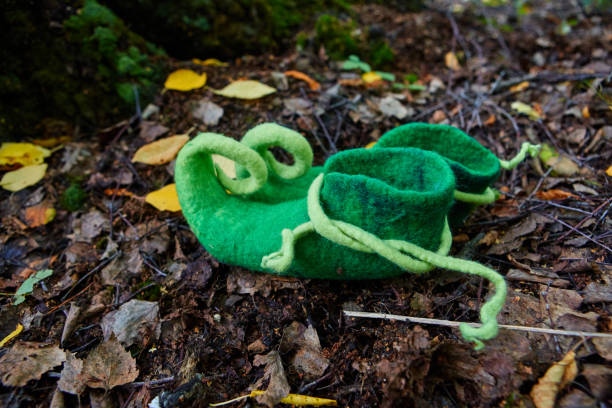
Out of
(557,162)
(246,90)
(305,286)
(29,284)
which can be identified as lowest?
(29,284)

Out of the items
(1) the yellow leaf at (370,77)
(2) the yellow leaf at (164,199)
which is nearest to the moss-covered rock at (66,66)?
(2) the yellow leaf at (164,199)

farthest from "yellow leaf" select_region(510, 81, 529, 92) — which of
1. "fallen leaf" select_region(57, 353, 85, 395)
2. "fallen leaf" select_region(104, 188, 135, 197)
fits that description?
"fallen leaf" select_region(57, 353, 85, 395)

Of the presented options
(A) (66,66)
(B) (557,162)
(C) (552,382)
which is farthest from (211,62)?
(C) (552,382)

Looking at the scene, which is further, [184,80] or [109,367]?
[184,80]

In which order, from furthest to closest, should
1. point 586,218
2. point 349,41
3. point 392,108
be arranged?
point 349,41 < point 392,108 < point 586,218

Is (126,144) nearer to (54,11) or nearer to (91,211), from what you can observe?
(91,211)

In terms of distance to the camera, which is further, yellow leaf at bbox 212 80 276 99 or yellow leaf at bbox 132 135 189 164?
yellow leaf at bbox 212 80 276 99

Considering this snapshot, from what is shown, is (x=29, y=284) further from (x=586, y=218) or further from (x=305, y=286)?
(x=586, y=218)

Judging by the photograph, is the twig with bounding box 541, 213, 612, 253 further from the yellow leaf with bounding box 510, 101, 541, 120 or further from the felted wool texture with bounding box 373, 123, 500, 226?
the yellow leaf with bounding box 510, 101, 541, 120

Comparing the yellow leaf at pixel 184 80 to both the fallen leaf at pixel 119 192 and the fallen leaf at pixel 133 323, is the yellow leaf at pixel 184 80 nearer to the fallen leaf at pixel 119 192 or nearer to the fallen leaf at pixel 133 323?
the fallen leaf at pixel 119 192
